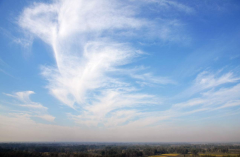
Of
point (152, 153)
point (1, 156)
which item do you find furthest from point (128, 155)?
point (1, 156)

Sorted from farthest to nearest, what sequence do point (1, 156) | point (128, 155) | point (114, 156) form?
1. point (128, 155)
2. point (114, 156)
3. point (1, 156)

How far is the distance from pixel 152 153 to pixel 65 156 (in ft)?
205

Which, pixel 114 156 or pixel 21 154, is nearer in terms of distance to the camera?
pixel 21 154

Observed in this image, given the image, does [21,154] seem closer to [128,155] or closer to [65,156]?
[65,156]

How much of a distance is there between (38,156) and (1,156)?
16.0 metres

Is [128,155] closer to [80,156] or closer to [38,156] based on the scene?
[80,156]

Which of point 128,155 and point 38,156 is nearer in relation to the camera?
point 38,156

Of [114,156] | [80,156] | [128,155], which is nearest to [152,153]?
[128,155]

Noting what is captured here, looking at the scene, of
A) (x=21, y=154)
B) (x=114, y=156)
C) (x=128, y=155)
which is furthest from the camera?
(x=128, y=155)

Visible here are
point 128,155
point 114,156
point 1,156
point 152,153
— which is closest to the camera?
point 1,156

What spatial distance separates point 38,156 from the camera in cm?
7788

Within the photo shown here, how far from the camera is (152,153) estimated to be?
113625mm

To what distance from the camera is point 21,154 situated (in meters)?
77.9

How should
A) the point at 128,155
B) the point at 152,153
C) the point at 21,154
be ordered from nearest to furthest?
the point at 21,154, the point at 128,155, the point at 152,153
